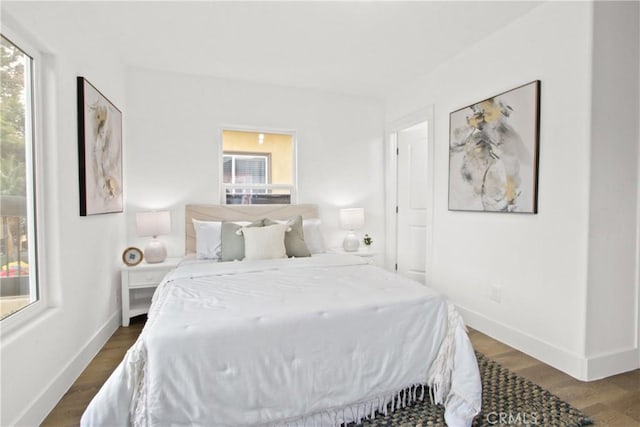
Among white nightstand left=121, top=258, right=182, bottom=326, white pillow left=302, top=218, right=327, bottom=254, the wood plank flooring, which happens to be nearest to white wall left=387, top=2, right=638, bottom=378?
the wood plank flooring

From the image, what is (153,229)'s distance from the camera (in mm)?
3203

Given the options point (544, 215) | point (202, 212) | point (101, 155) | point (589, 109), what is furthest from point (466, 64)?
point (101, 155)

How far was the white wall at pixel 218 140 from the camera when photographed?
3.47 metres

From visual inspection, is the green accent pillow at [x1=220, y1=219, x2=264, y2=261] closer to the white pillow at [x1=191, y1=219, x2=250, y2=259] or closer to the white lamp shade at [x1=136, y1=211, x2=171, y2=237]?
the white pillow at [x1=191, y1=219, x2=250, y2=259]

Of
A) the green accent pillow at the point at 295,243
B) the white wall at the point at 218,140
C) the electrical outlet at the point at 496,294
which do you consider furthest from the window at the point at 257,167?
the electrical outlet at the point at 496,294

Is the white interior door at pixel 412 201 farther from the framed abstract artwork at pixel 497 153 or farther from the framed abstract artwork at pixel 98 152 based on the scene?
the framed abstract artwork at pixel 98 152

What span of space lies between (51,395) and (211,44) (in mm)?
2756

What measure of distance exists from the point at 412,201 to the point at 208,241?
245cm

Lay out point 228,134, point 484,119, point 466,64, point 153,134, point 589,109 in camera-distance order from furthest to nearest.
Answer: point 228,134, point 153,134, point 466,64, point 484,119, point 589,109

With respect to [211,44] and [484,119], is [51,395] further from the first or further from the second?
[484,119]

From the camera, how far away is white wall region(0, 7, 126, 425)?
1595mm

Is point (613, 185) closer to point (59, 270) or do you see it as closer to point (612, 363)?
point (612, 363)

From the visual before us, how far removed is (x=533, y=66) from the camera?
8.01 ft

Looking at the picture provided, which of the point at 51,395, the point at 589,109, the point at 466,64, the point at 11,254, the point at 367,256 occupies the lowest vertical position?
the point at 51,395
